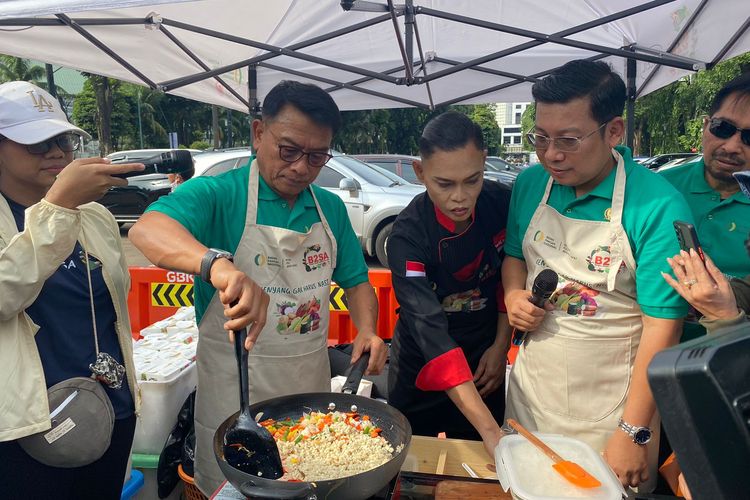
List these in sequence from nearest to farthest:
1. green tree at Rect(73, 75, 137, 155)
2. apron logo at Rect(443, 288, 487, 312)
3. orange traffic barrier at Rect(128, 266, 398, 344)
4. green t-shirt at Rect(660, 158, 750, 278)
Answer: green t-shirt at Rect(660, 158, 750, 278), apron logo at Rect(443, 288, 487, 312), orange traffic barrier at Rect(128, 266, 398, 344), green tree at Rect(73, 75, 137, 155)

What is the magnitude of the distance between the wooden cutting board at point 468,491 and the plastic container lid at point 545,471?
6 centimetres

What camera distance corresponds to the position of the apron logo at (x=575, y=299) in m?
1.59

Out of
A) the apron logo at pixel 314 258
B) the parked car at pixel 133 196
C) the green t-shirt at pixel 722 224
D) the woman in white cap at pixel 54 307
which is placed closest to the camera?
the woman in white cap at pixel 54 307

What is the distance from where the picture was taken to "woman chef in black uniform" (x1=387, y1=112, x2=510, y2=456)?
173 centimetres

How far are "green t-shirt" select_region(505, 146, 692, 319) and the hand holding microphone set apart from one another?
0.23 metres

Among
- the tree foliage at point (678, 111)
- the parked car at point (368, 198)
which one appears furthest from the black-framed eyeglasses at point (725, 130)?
the tree foliage at point (678, 111)

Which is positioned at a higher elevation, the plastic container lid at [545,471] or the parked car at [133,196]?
the plastic container lid at [545,471]

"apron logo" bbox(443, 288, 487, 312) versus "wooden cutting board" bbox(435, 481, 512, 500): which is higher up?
"apron logo" bbox(443, 288, 487, 312)

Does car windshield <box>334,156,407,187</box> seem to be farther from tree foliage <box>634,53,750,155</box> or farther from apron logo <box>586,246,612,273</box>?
tree foliage <box>634,53,750,155</box>

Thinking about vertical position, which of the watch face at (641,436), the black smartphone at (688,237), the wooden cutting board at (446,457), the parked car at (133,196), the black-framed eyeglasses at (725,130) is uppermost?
the black-framed eyeglasses at (725,130)

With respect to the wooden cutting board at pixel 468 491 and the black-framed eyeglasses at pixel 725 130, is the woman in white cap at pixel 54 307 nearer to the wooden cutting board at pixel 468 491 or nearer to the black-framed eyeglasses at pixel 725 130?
the wooden cutting board at pixel 468 491

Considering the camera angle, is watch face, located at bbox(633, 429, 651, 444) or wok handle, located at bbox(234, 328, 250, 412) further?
watch face, located at bbox(633, 429, 651, 444)

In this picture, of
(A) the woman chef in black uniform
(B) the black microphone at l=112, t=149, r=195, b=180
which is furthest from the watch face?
(B) the black microphone at l=112, t=149, r=195, b=180

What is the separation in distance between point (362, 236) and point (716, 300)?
6.93 meters
